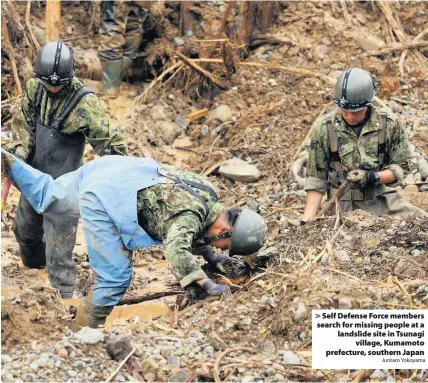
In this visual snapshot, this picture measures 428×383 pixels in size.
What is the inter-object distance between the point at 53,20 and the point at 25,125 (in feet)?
13.5

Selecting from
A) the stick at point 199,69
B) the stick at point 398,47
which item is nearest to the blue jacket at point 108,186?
the stick at point 199,69

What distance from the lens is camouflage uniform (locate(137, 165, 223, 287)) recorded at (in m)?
6.43

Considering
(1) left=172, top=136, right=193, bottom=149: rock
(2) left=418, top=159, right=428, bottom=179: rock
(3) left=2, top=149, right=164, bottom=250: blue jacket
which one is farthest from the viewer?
(1) left=172, top=136, right=193, bottom=149: rock

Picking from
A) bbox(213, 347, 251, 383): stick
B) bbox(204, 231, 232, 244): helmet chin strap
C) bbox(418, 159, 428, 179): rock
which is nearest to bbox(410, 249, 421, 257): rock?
bbox(204, 231, 232, 244): helmet chin strap

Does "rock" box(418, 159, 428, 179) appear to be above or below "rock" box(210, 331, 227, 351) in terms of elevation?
below

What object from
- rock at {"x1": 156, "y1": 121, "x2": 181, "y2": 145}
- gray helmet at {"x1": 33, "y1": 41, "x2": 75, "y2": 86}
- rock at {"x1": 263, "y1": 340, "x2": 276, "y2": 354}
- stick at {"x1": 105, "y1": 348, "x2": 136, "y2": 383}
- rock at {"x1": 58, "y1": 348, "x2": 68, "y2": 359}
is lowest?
rock at {"x1": 156, "y1": 121, "x2": 181, "y2": 145}

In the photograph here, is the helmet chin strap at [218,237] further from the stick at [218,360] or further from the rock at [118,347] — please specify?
the rock at [118,347]

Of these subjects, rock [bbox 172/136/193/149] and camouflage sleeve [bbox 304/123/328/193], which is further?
rock [bbox 172/136/193/149]

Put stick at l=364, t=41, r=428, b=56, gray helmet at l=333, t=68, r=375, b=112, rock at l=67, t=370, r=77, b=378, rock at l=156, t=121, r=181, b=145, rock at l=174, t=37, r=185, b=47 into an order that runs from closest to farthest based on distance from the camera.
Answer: rock at l=67, t=370, r=77, b=378, gray helmet at l=333, t=68, r=375, b=112, rock at l=156, t=121, r=181, b=145, stick at l=364, t=41, r=428, b=56, rock at l=174, t=37, r=185, b=47

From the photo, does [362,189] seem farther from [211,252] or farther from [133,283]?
[133,283]

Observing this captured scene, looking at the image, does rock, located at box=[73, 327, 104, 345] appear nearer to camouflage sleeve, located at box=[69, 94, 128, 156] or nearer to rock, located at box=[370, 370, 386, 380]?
rock, located at box=[370, 370, 386, 380]

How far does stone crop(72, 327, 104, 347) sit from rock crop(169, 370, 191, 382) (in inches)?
18.9

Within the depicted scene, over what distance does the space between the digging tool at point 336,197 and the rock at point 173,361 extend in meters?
2.25

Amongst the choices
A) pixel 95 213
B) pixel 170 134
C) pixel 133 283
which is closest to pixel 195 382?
pixel 95 213
